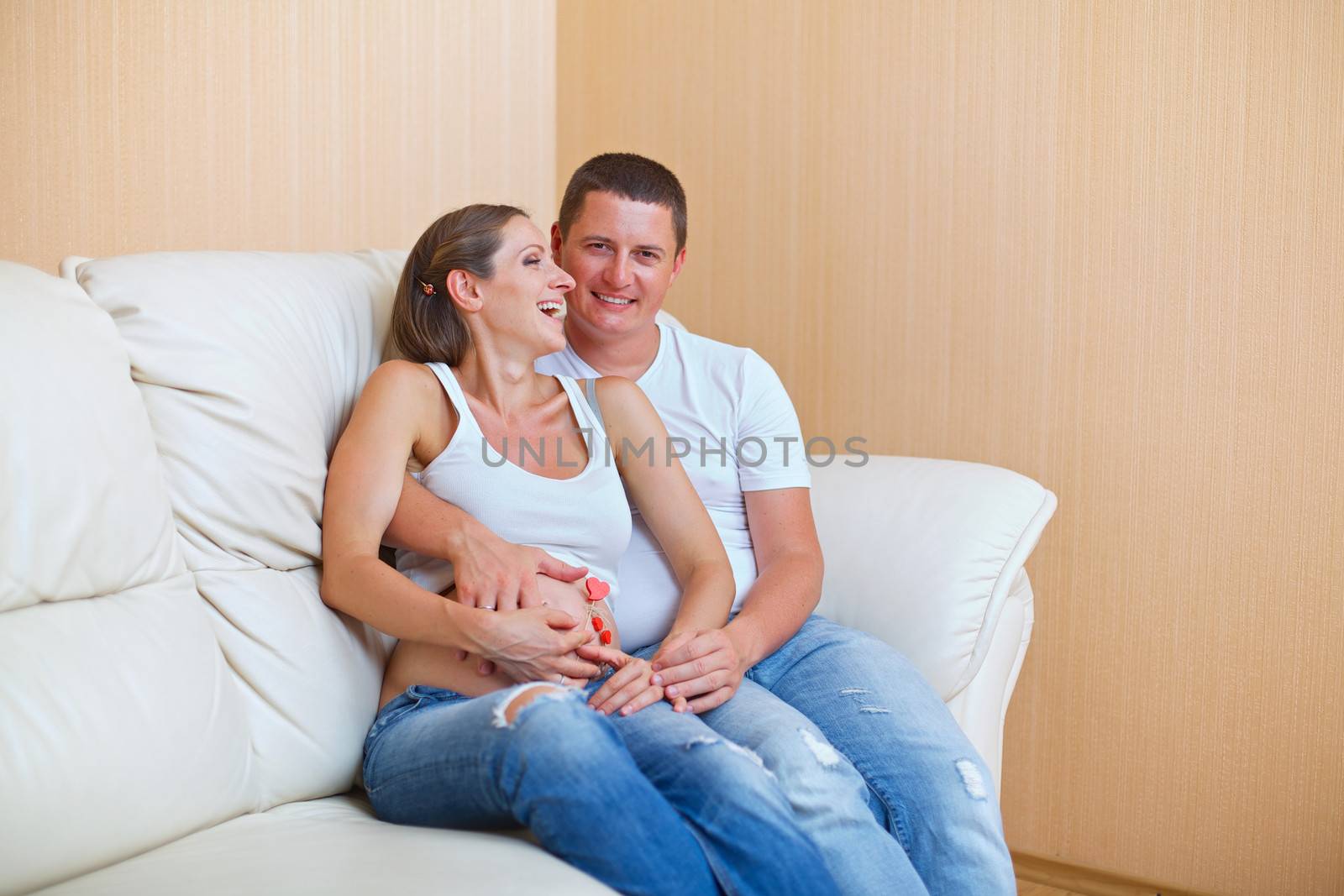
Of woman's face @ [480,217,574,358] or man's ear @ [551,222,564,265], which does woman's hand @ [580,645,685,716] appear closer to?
woman's face @ [480,217,574,358]

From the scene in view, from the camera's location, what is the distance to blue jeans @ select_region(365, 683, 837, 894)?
3.65ft

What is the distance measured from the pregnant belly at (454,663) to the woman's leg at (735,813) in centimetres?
24

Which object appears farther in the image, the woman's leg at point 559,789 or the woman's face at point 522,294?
the woman's face at point 522,294

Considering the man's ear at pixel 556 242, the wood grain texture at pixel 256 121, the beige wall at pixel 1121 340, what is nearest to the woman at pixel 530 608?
the man's ear at pixel 556 242

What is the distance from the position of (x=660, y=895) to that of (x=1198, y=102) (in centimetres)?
173

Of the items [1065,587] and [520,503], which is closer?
[520,503]

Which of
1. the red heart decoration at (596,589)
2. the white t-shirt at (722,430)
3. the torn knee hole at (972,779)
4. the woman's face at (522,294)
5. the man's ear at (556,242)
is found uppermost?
the man's ear at (556,242)

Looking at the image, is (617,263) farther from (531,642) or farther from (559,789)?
(559,789)

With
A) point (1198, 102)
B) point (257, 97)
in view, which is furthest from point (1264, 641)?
point (257, 97)

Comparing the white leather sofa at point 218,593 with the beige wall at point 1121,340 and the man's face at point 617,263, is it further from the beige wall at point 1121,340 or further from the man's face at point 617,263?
the beige wall at point 1121,340

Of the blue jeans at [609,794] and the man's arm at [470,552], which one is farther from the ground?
the man's arm at [470,552]

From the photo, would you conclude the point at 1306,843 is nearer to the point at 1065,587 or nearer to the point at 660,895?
the point at 1065,587

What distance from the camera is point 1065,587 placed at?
2.23 metres

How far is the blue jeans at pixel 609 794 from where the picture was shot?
1111 millimetres
